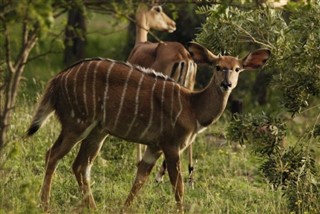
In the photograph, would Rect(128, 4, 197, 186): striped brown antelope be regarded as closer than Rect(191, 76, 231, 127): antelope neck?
No

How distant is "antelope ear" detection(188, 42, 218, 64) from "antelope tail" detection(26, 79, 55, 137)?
1090 mm

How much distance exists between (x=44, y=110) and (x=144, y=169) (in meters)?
0.86

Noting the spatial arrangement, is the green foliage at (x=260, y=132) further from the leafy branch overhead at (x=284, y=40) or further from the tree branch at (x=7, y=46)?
the tree branch at (x=7, y=46)

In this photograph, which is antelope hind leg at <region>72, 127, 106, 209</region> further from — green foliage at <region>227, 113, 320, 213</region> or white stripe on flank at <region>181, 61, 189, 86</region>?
white stripe on flank at <region>181, 61, 189, 86</region>

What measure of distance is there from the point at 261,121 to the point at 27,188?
7.38ft

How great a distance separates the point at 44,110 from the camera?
7.14 m

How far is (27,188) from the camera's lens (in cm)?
563

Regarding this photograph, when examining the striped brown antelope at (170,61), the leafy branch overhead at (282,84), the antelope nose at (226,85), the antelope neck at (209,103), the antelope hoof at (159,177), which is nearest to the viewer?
the leafy branch overhead at (282,84)

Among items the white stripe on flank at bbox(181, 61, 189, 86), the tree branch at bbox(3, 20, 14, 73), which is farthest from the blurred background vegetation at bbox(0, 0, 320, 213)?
the white stripe on flank at bbox(181, 61, 189, 86)

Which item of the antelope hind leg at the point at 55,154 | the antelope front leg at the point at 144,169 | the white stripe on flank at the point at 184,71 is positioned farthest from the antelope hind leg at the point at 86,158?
the white stripe on flank at the point at 184,71

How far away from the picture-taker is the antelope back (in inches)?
280

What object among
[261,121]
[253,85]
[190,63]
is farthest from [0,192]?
[253,85]

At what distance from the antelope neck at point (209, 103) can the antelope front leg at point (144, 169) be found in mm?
415

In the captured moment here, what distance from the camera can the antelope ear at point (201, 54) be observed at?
7375 mm
